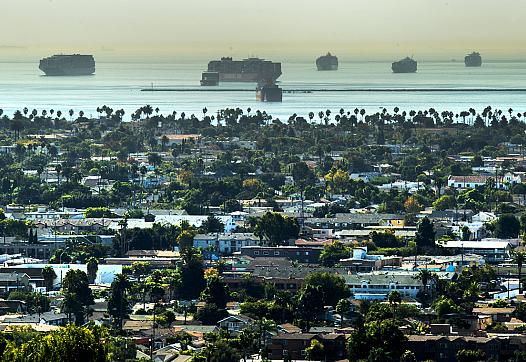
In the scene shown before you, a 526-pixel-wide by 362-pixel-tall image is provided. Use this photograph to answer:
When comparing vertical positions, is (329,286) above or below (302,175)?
below

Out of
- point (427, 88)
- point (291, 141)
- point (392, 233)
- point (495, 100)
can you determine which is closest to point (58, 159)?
point (291, 141)

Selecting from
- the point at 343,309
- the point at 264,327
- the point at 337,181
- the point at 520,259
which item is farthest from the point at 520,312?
the point at 337,181

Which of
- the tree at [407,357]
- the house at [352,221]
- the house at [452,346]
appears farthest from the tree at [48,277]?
the house at [352,221]

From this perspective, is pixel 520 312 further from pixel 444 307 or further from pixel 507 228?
pixel 507 228

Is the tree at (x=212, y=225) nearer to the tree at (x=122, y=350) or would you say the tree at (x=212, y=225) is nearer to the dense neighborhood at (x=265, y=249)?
the dense neighborhood at (x=265, y=249)

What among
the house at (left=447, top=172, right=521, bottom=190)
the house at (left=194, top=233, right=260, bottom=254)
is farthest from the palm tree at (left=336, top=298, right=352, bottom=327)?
the house at (left=447, top=172, right=521, bottom=190)

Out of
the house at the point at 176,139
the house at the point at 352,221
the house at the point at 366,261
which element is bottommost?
the house at the point at 366,261
